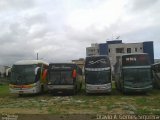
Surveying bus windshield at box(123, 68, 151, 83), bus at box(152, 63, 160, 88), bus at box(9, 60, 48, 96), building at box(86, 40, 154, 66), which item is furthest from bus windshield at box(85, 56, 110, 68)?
building at box(86, 40, 154, 66)

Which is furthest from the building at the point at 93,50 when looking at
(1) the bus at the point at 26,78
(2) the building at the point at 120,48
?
(1) the bus at the point at 26,78

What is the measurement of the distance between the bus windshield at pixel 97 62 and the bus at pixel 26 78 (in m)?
4.72

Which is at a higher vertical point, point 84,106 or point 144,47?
point 144,47

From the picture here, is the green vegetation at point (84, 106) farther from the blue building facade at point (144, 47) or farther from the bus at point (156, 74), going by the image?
the blue building facade at point (144, 47)

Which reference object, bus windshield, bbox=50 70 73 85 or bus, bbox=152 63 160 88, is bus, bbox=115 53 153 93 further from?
bus, bbox=152 63 160 88

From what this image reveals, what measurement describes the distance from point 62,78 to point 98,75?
3.18m

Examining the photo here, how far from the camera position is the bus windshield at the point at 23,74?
32.9 metres

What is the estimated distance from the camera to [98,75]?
107 feet

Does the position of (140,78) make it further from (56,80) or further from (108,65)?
(56,80)

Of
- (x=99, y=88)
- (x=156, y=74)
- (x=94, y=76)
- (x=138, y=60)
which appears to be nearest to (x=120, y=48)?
(x=156, y=74)

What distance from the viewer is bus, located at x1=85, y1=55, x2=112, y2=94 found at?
107ft

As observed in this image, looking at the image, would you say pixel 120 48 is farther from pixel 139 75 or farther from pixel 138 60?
pixel 139 75

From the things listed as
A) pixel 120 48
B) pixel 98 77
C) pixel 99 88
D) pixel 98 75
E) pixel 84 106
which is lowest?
pixel 84 106

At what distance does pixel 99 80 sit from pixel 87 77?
112 centimetres
